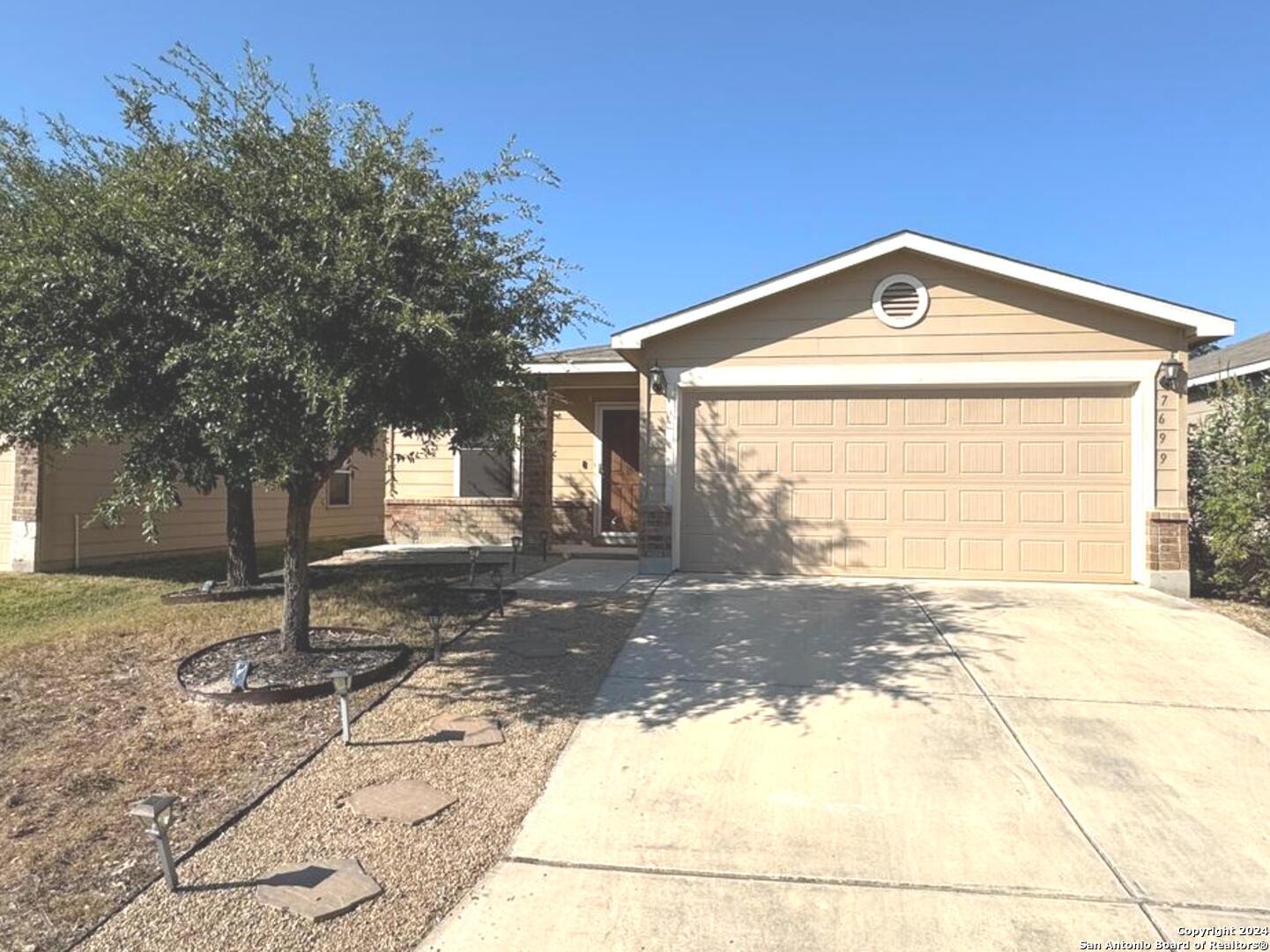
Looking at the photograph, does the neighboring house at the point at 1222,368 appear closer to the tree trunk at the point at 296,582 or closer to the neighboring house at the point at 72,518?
the tree trunk at the point at 296,582

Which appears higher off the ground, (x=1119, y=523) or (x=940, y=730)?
(x=1119, y=523)

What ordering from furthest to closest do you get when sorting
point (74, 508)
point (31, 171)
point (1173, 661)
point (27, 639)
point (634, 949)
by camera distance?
1. point (74, 508)
2. point (27, 639)
3. point (1173, 661)
4. point (31, 171)
5. point (634, 949)

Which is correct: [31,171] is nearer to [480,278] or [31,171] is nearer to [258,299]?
[258,299]

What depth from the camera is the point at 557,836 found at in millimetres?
3758

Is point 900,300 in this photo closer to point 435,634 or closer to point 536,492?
point 536,492

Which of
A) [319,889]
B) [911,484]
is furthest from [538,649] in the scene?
[911,484]

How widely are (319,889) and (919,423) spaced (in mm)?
7811

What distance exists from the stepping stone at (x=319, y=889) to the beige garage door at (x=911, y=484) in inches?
261

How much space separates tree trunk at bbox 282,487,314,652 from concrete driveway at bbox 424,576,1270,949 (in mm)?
2441

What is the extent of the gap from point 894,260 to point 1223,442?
13.1 feet

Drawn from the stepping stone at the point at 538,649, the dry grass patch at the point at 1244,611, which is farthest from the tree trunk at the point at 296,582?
the dry grass patch at the point at 1244,611

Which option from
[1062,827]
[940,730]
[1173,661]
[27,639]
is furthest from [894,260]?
[27,639]

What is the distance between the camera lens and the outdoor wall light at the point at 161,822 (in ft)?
10.6

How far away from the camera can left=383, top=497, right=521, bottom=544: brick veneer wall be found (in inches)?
512
